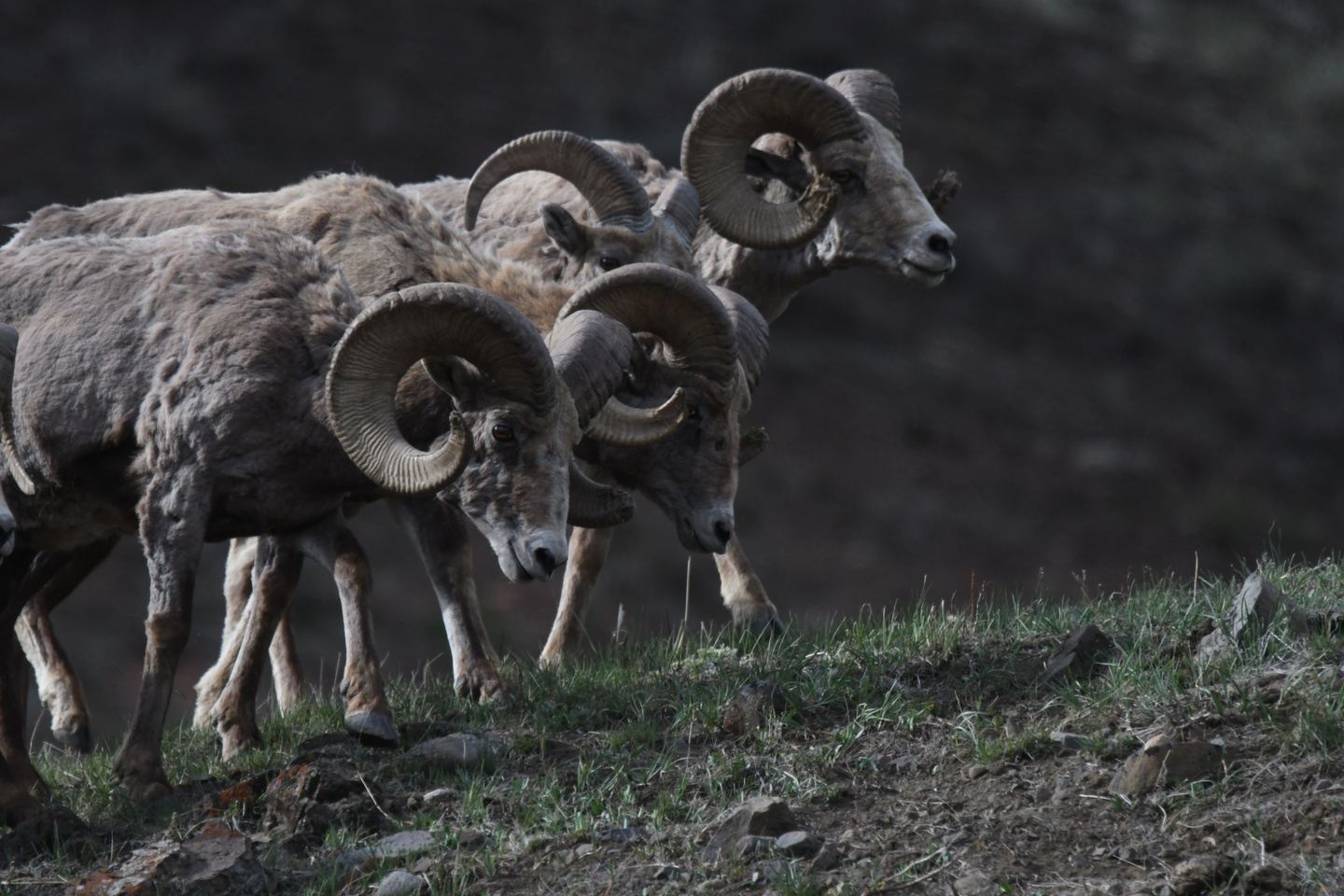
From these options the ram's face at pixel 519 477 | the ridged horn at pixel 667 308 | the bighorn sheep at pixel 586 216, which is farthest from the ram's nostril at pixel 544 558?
the bighorn sheep at pixel 586 216

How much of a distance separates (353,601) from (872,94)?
4.26 meters

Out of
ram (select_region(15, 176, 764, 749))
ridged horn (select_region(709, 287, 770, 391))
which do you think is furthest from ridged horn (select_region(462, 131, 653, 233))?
ridged horn (select_region(709, 287, 770, 391))

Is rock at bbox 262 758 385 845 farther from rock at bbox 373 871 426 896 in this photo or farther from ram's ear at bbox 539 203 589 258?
ram's ear at bbox 539 203 589 258

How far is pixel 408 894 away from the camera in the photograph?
21.7 feet

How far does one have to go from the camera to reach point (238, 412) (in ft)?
27.2

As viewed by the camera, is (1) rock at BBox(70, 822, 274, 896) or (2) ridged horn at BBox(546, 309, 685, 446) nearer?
(1) rock at BBox(70, 822, 274, 896)

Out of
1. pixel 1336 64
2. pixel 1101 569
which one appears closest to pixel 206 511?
pixel 1101 569

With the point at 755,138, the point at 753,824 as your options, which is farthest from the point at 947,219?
the point at 753,824

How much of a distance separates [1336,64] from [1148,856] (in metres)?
40.2

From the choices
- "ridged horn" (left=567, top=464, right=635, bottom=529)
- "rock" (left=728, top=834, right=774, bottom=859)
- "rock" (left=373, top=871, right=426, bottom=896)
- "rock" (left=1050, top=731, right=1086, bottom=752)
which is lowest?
"rock" (left=373, top=871, right=426, bottom=896)

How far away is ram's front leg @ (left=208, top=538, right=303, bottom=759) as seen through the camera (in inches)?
347

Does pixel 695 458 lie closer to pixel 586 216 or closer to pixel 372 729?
pixel 586 216

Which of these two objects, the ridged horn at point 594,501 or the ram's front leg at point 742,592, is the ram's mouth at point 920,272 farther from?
the ridged horn at point 594,501

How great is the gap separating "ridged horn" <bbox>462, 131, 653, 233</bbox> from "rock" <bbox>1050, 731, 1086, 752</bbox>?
4.17m
